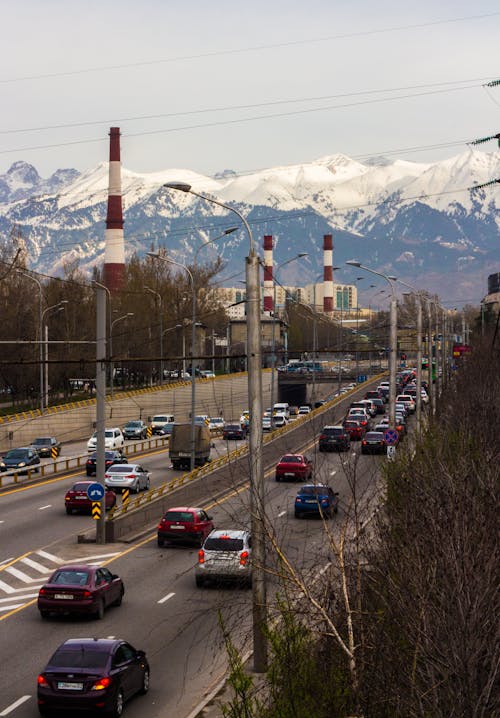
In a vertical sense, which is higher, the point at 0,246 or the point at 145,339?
the point at 0,246

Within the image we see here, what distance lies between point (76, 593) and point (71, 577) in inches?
23.6

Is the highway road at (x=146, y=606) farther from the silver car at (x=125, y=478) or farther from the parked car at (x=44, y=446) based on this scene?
the parked car at (x=44, y=446)

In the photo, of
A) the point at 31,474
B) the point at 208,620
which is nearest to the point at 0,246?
the point at 31,474

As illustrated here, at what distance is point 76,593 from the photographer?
24.3 metres

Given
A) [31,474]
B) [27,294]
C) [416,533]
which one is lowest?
[31,474]

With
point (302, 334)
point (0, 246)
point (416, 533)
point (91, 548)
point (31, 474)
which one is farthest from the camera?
point (302, 334)

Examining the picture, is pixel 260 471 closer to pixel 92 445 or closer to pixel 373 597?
pixel 373 597

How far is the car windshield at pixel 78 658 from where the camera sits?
17.4m

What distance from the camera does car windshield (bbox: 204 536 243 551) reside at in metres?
Answer: 27.5

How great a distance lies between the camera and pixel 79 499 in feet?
140

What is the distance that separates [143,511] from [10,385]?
50.8 metres

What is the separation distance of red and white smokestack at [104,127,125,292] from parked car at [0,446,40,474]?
268 ft

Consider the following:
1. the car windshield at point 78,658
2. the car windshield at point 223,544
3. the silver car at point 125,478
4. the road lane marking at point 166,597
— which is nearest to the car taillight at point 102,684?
the car windshield at point 78,658

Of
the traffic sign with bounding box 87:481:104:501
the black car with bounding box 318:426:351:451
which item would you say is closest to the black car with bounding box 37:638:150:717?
the traffic sign with bounding box 87:481:104:501
